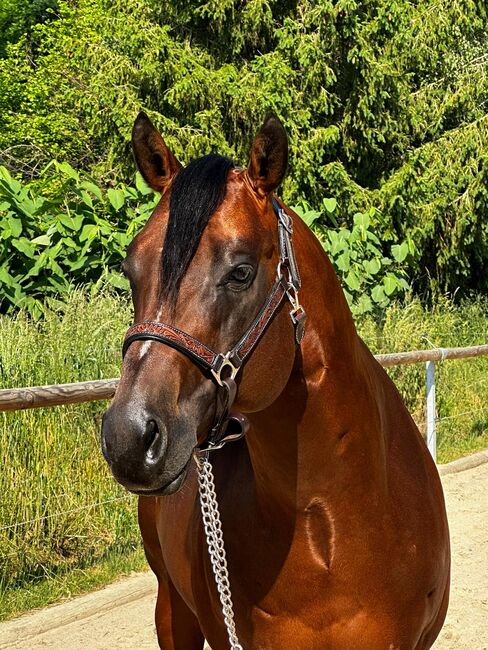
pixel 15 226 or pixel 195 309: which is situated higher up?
pixel 195 309

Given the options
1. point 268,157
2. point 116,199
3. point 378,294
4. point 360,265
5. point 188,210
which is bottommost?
point 378,294

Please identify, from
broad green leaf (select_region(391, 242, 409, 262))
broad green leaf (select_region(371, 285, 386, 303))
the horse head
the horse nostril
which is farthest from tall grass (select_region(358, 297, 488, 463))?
the horse nostril

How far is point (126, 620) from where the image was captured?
455 cm

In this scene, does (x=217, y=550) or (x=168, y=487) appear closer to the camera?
(x=168, y=487)

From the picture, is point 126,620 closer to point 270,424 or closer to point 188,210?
point 270,424

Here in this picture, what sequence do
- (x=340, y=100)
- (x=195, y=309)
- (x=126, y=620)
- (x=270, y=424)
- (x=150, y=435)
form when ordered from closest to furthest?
(x=150, y=435) < (x=195, y=309) < (x=270, y=424) < (x=126, y=620) < (x=340, y=100)

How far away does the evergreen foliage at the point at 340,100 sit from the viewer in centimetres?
1172

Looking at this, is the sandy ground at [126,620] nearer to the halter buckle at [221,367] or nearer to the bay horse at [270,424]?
the bay horse at [270,424]

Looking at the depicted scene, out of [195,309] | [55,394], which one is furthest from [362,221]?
[195,309]

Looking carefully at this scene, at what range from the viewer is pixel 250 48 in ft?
42.4

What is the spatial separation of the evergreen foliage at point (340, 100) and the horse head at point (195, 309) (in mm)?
9250

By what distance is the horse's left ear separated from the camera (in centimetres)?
195

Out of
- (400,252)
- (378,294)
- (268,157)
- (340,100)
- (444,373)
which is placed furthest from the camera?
(340,100)

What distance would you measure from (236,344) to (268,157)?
0.48 meters
